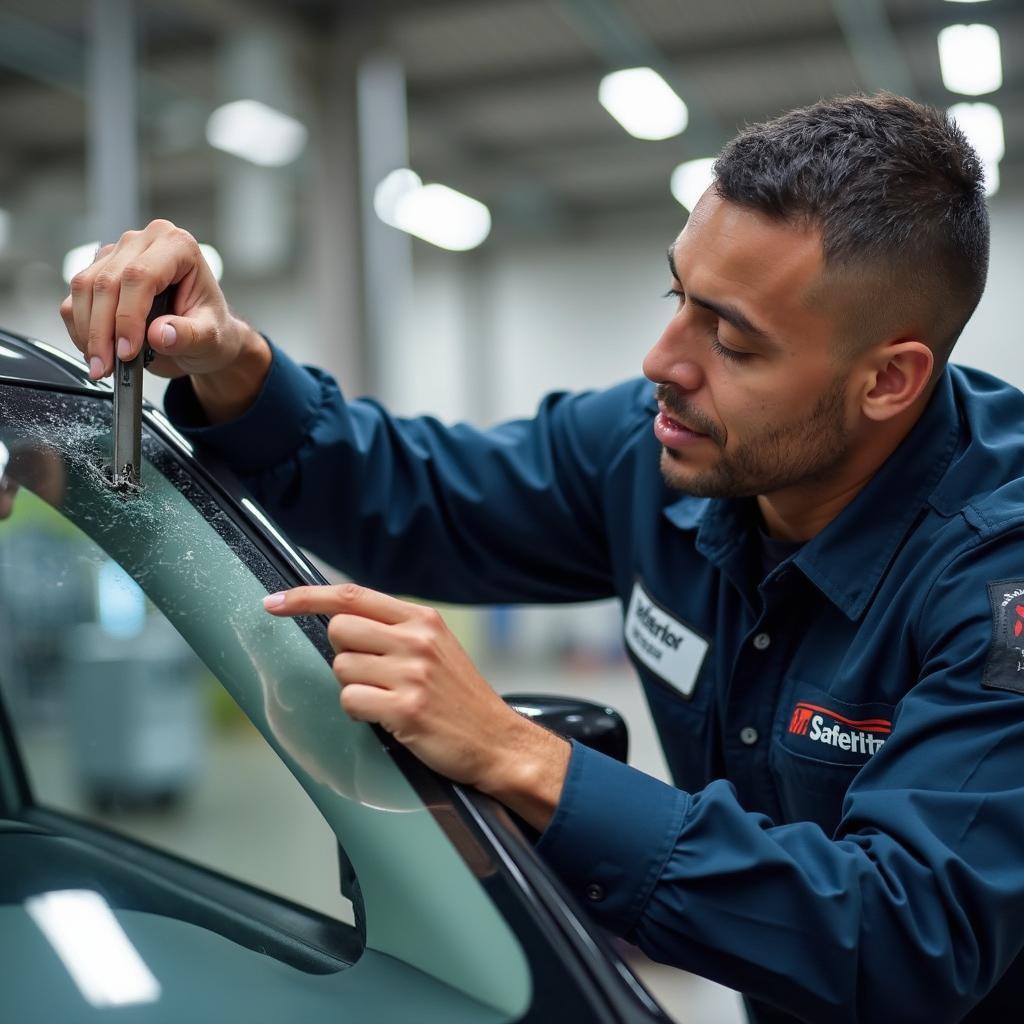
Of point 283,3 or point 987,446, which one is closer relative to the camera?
point 987,446

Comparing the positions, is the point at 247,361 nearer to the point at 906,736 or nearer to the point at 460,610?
the point at 906,736

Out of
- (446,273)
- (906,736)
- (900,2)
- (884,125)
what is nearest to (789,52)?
(900,2)

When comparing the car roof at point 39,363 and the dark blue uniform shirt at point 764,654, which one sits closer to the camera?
the dark blue uniform shirt at point 764,654

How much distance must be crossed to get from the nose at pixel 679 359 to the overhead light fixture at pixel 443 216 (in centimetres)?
477

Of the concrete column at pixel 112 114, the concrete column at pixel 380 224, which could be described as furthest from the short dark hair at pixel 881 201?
the concrete column at pixel 380 224

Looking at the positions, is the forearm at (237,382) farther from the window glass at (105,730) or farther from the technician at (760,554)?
the window glass at (105,730)

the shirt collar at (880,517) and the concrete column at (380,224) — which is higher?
the concrete column at (380,224)

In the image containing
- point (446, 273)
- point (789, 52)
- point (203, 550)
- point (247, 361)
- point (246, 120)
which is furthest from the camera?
point (446, 273)

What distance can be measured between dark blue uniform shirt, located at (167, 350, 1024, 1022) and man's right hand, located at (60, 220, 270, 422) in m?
0.09

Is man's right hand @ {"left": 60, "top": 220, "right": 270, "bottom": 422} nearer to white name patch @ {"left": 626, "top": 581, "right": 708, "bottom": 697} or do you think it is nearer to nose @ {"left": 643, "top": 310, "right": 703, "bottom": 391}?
nose @ {"left": 643, "top": 310, "right": 703, "bottom": 391}

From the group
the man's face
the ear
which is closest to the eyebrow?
the man's face

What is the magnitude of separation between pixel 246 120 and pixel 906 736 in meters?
4.46

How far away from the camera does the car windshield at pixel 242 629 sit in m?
0.75

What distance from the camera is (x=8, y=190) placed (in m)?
3.80
